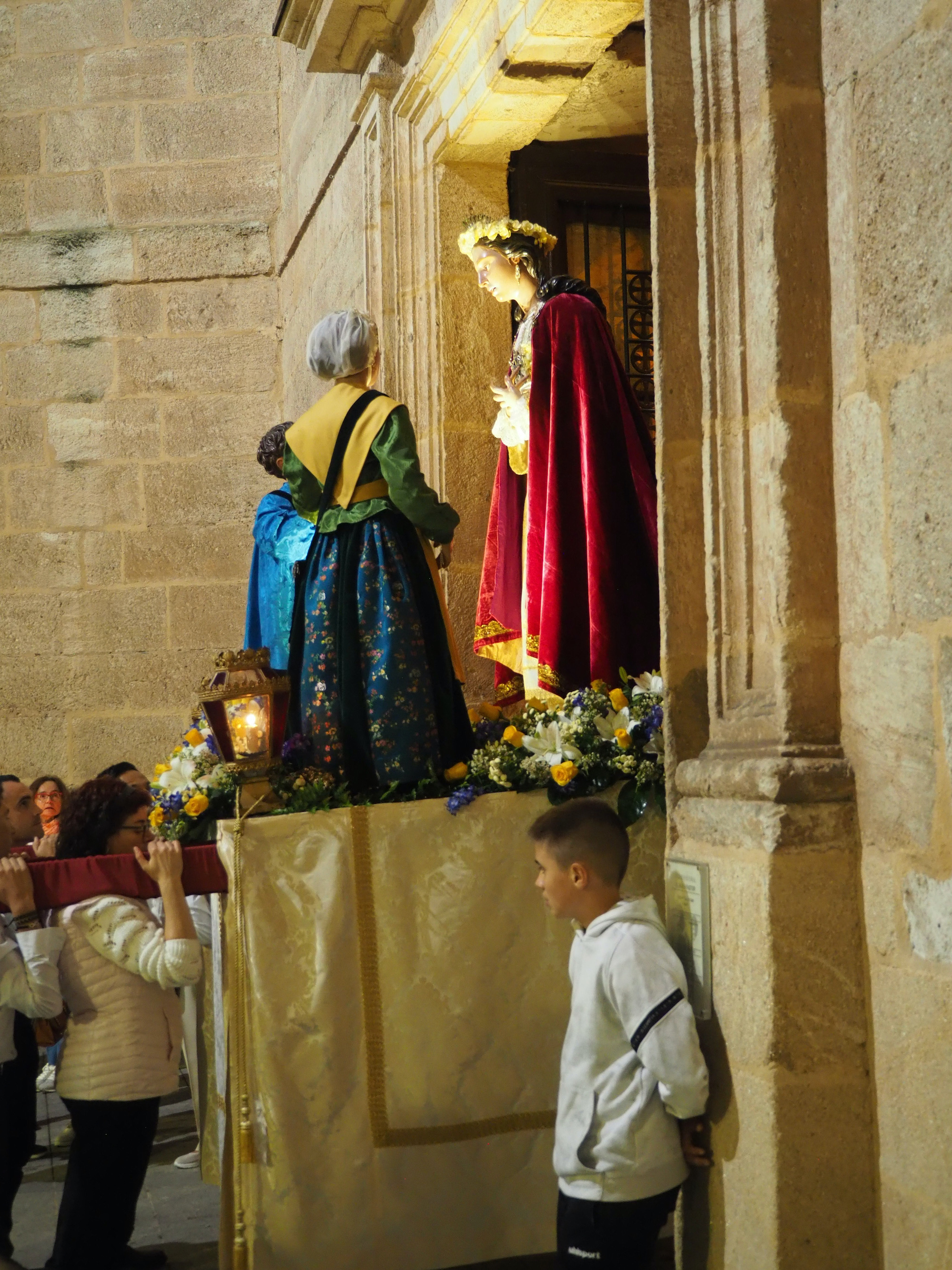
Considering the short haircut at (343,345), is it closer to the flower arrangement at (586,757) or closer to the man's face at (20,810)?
the flower arrangement at (586,757)

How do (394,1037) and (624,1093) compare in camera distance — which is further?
(394,1037)

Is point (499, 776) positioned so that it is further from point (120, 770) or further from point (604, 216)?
point (604, 216)

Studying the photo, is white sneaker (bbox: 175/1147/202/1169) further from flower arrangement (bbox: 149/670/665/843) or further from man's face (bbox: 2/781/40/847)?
flower arrangement (bbox: 149/670/665/843)

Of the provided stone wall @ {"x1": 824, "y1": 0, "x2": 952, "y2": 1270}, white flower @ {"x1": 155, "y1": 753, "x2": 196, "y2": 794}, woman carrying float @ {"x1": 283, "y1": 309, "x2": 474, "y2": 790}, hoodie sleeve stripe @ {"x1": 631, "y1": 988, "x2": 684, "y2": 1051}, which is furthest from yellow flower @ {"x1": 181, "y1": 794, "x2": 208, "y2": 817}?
stone wall @ {"x1": 824, "y1": 0, "x2": 952, "y2": 1270}

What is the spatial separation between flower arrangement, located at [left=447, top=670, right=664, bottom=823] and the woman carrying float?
20 centimetres

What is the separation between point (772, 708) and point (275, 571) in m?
3.00

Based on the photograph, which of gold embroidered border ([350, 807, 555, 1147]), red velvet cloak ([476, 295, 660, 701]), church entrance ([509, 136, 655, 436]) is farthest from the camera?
church entrance ([509, 136, 655, 436])

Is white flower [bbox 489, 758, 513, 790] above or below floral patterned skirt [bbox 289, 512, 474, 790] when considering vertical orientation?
below

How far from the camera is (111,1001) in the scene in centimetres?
372

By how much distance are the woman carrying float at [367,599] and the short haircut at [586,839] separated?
87cm

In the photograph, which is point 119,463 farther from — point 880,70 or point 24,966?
point 880,70

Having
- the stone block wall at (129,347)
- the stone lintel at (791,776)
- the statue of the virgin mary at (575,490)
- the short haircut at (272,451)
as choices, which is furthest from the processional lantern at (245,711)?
the stone block wall at (129,347)

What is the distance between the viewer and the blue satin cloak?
5.28 m

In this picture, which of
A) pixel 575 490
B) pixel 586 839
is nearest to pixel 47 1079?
pixel 575 490
